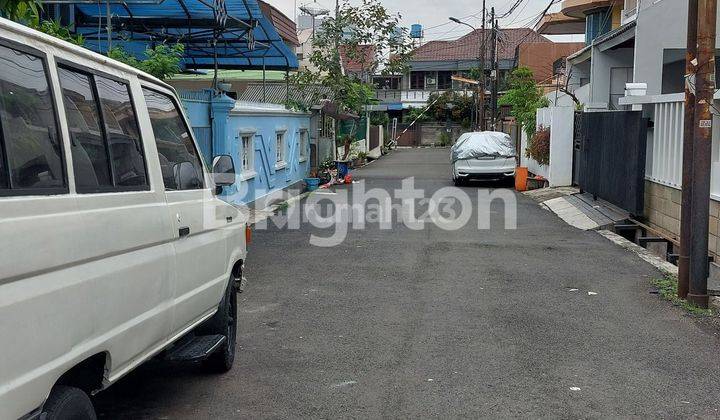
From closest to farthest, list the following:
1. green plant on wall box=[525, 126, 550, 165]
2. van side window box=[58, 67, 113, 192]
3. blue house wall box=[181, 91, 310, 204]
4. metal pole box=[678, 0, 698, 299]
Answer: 1. van side window box=[58, 67, 113, 192]
2. metal pole box=[678, 0, 698, 299]
3. blue house wall box=[181, 91, 310, 204]
4. green plant on wall box=[525, 126, 550, 165]

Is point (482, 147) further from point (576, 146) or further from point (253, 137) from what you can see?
point (253, 137)

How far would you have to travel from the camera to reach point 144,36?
59.5 ft

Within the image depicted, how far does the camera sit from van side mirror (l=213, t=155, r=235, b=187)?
575 centimetres

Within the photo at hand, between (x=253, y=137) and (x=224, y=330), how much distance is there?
41.4 ft

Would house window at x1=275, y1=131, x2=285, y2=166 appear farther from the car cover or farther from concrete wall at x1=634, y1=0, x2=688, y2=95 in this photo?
concrete wall at x1=634, y1=0, x2=688, y2=95

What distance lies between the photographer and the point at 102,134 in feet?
12.8

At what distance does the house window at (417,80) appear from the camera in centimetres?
7238

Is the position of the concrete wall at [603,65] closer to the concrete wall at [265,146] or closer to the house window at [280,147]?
the concrete wall at [265,146]

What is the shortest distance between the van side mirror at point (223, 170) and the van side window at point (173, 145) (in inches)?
6.9

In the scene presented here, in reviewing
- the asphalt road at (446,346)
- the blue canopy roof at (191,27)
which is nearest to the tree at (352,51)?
the blue canopy roof at (191,27)

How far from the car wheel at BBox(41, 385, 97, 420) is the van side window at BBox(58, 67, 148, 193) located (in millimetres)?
863

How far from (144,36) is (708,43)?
1336cm

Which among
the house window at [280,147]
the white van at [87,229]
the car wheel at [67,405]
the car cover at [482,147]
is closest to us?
the white van at [87,229]

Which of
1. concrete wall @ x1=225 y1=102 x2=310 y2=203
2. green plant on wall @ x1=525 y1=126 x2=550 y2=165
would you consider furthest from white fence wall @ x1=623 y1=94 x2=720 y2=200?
green plant on wall @ x1=525 y1=126 x2=550 y2=165
